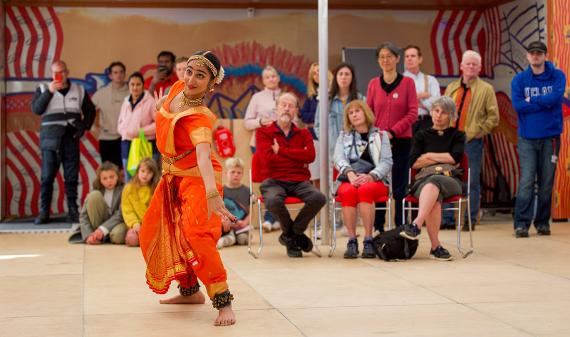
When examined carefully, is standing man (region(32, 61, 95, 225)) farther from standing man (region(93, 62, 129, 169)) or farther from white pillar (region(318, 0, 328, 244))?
white pillar (region(318, 0, 328, 244))

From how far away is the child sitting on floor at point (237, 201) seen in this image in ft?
28.8

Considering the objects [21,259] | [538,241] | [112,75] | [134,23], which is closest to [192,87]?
[21,259]

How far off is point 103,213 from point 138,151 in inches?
33.1

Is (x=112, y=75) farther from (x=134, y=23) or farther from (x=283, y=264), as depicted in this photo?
(x=283, y=264)

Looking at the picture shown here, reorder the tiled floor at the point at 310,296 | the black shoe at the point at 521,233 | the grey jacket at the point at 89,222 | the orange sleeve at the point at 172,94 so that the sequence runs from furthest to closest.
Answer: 1. the black shoe at the point at 521,233
2. the grey jacket at the point at 89,222
3. the orange sleeve at the point at 172,94
4. the tiled floor at the point at 310,296

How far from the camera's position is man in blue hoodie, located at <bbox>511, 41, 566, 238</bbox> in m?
9.01

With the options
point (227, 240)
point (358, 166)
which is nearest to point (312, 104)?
point (227, 240)

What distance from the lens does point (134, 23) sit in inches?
463

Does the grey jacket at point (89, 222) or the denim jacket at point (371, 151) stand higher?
the denim jacket at point (371, 151)

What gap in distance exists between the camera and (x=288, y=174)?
7.92 m

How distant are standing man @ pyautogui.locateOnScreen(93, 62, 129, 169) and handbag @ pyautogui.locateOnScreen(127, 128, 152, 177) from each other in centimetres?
133

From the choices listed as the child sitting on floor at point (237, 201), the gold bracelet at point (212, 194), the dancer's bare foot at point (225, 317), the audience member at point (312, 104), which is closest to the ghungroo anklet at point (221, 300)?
the dancer's bare foot at point (225, 317)

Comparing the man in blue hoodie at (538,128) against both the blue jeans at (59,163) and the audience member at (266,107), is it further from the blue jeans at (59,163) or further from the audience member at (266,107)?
the blue jeans at (59,163)

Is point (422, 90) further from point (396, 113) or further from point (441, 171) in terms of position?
point (441, 171)
